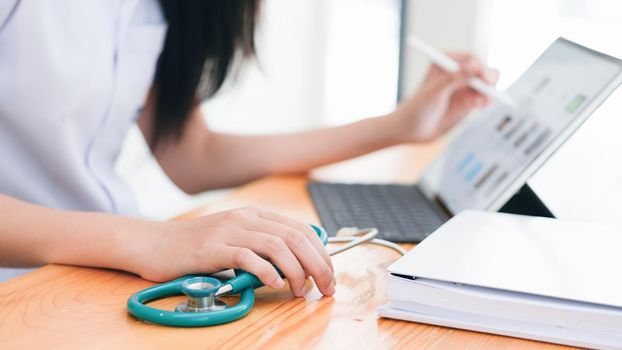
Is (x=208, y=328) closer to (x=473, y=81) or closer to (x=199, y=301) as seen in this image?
(x=199, y=301)

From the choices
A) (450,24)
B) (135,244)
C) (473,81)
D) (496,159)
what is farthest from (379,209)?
(450,24)

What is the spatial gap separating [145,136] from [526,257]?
77 centimetres

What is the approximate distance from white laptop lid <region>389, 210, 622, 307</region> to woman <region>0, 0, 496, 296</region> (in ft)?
0.32

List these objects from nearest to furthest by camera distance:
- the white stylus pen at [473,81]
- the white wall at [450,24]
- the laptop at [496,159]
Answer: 1. the laptop at [496,159]
2. the white stylus pen at [473,81]
3. the white wall at [450,24]

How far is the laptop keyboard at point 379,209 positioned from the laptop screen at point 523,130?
38 millimetres

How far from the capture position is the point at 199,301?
23.3 inches

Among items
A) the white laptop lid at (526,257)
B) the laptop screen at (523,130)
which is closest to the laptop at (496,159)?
the laptop screen at (523,130)

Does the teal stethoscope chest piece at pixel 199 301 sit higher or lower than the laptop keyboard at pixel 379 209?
higher

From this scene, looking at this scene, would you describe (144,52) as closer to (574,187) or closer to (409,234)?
(409,234)

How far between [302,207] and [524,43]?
57cm

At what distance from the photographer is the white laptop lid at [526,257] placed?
580mm

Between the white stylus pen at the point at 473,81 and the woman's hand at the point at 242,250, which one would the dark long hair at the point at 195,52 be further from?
the woman's hand at the point at 242,250

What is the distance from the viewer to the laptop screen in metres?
0.85

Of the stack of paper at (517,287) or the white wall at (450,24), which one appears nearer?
the stack of paper at (517,287)
